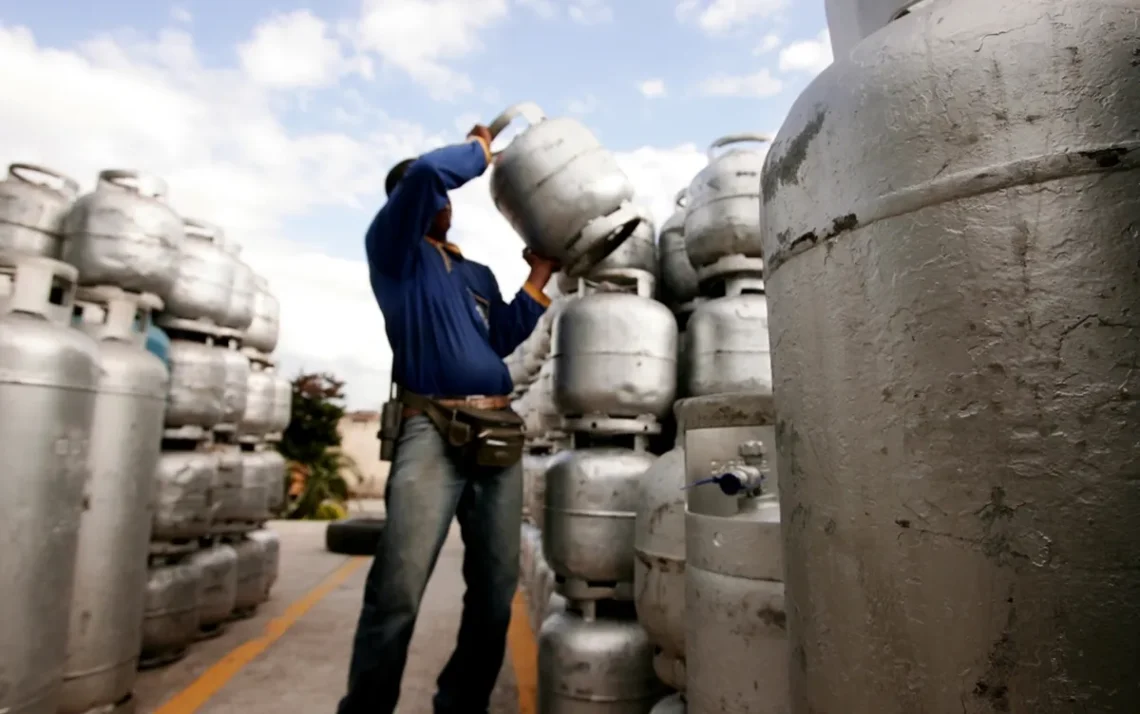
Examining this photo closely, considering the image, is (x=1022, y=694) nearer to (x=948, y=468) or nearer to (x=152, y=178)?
(x=948, y=468)

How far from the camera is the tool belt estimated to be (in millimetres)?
1661

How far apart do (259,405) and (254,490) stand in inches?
19.0

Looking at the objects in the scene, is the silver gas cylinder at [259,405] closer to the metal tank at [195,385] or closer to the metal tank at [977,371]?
the metal tank at [195,385]

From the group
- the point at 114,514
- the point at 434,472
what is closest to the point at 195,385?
the point at 114,514

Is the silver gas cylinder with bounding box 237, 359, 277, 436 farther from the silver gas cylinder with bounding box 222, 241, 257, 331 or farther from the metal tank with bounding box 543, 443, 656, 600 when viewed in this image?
the metal tank with bounding box 543, 443, 656, 600

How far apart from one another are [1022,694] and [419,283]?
1525mm

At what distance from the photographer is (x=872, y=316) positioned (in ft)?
1.82

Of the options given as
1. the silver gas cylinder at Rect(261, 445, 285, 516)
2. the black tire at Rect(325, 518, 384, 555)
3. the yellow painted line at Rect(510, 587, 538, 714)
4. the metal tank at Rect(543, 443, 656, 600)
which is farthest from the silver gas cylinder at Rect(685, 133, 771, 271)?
the black tire at Rect(325, 518, 384, 555)

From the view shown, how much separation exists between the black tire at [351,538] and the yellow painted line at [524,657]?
6.30 ft

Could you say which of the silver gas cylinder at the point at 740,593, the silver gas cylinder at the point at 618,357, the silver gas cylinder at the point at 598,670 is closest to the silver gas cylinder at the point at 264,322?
the silver gas cylinder at the point at 618,357

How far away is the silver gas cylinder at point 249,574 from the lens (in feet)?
9.75

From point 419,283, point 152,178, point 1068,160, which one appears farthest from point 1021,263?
point 152,178

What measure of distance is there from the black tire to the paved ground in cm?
106

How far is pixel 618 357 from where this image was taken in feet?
6.10
